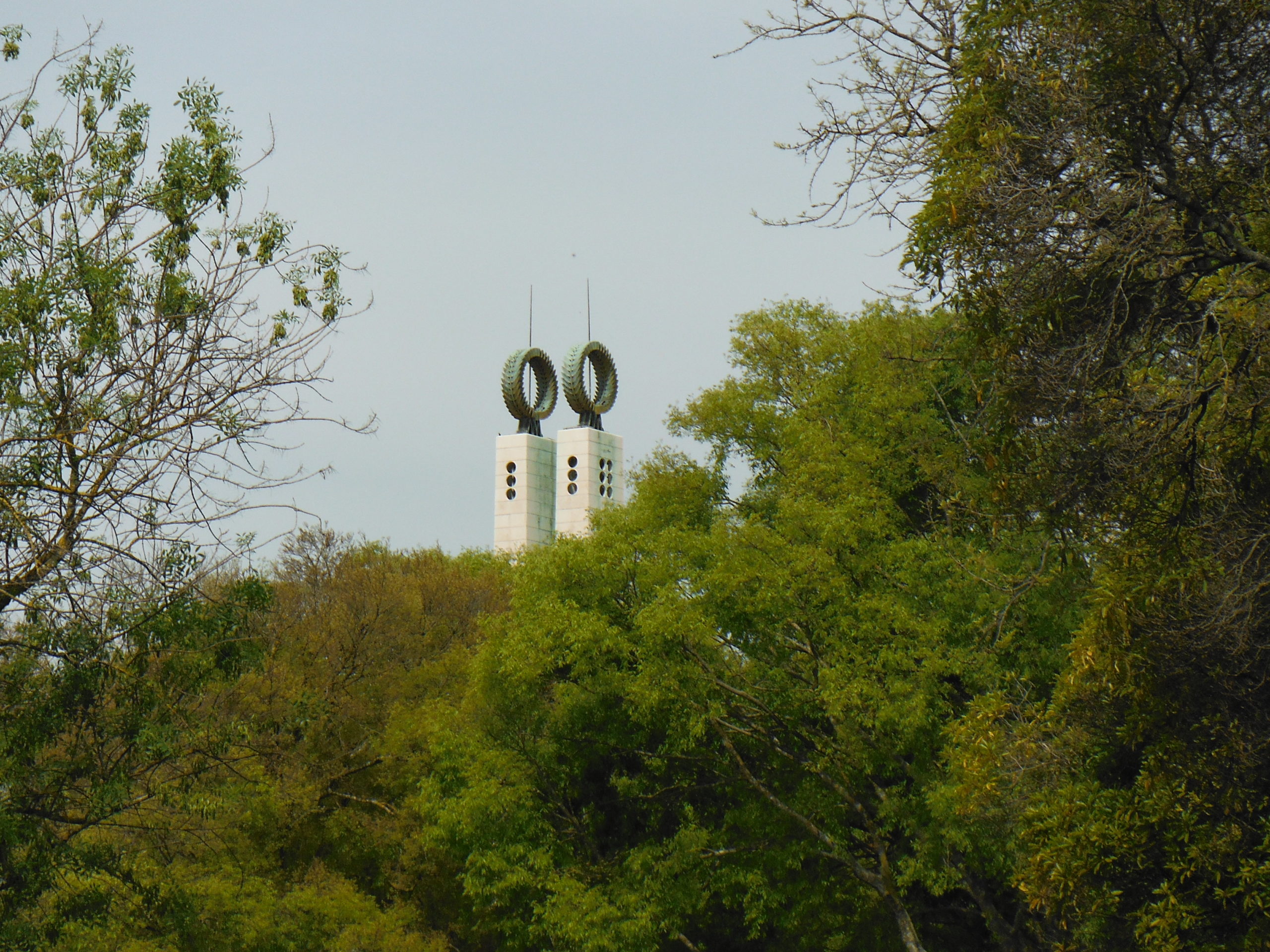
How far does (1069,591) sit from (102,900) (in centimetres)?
1071

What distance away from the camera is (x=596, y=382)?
254 ft

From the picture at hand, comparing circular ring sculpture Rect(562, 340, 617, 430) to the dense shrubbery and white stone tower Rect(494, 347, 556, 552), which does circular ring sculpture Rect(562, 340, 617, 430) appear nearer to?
white stone tower Rect(494, 347, 556, 552)

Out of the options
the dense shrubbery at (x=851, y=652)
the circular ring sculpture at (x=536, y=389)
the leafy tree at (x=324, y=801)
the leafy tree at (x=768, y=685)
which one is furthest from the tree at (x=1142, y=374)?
the circular ring sculpture at (x=536, y=389)

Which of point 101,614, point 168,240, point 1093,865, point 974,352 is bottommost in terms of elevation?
point 1093,865

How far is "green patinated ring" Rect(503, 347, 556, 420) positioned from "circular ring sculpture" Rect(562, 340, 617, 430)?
1.04 metres

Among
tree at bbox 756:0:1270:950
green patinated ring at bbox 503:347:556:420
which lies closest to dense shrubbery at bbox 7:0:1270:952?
tree at bbox 756:0:1270:950

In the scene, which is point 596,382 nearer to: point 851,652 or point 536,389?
point 536,389

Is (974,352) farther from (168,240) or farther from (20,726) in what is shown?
(20,726)

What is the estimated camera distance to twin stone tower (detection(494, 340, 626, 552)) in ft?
245

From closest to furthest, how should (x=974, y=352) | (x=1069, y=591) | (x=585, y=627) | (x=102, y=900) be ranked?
1. (x=974, y=352)
2. (x=102, y=900)
3. (x=1069, y=591)
4. (x=585, y=627)

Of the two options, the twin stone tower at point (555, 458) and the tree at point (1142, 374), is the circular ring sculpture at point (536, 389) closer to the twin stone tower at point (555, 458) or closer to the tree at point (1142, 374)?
the twin stone tower at point (555, 458)

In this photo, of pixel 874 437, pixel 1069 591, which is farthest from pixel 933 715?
pixel 874 437

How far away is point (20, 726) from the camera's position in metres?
10.8

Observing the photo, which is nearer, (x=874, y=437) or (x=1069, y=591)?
(x=1069, y=591)
